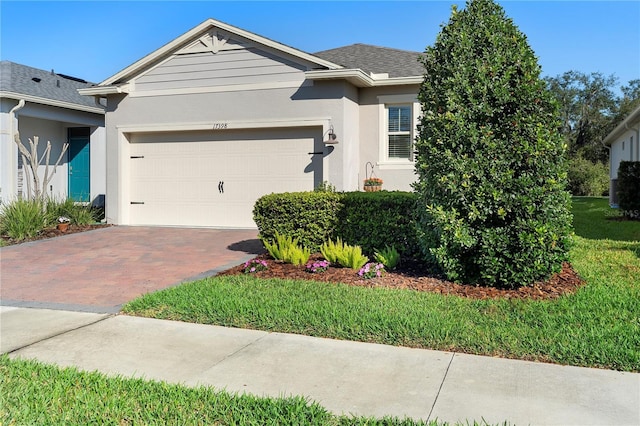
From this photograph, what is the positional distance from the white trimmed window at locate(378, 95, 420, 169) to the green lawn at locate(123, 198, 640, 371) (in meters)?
6.98

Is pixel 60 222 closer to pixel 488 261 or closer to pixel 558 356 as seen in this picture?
pixel 488 261

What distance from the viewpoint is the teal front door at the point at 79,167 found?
18094mm

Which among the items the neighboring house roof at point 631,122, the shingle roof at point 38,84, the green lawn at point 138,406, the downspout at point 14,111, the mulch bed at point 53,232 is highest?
the shingle roof at point 38,84

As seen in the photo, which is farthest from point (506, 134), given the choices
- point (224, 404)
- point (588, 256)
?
point (224, 404)

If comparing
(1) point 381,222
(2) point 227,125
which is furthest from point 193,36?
(1) point 381,222

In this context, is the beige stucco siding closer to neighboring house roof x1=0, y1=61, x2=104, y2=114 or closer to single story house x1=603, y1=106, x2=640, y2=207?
neighboring house roof x1=0, y1=61, x2=104, y2=114

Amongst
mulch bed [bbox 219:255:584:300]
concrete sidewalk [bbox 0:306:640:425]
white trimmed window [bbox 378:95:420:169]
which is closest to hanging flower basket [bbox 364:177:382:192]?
white trimmed window [bbox 378:95:420:169]

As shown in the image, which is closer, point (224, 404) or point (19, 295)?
point (224, 404)

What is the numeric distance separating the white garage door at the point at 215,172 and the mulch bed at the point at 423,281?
215 inches

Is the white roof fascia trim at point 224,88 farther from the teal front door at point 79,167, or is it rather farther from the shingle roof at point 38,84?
the teal front door at point 79,167

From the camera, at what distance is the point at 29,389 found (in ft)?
12.2

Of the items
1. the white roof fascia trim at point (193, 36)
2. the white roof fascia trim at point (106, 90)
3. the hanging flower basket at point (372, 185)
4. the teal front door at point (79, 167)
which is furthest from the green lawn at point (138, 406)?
the teal front door at point (79, 167)

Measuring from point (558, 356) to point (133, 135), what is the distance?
12.9m

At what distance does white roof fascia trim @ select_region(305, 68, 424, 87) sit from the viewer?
12273mm
